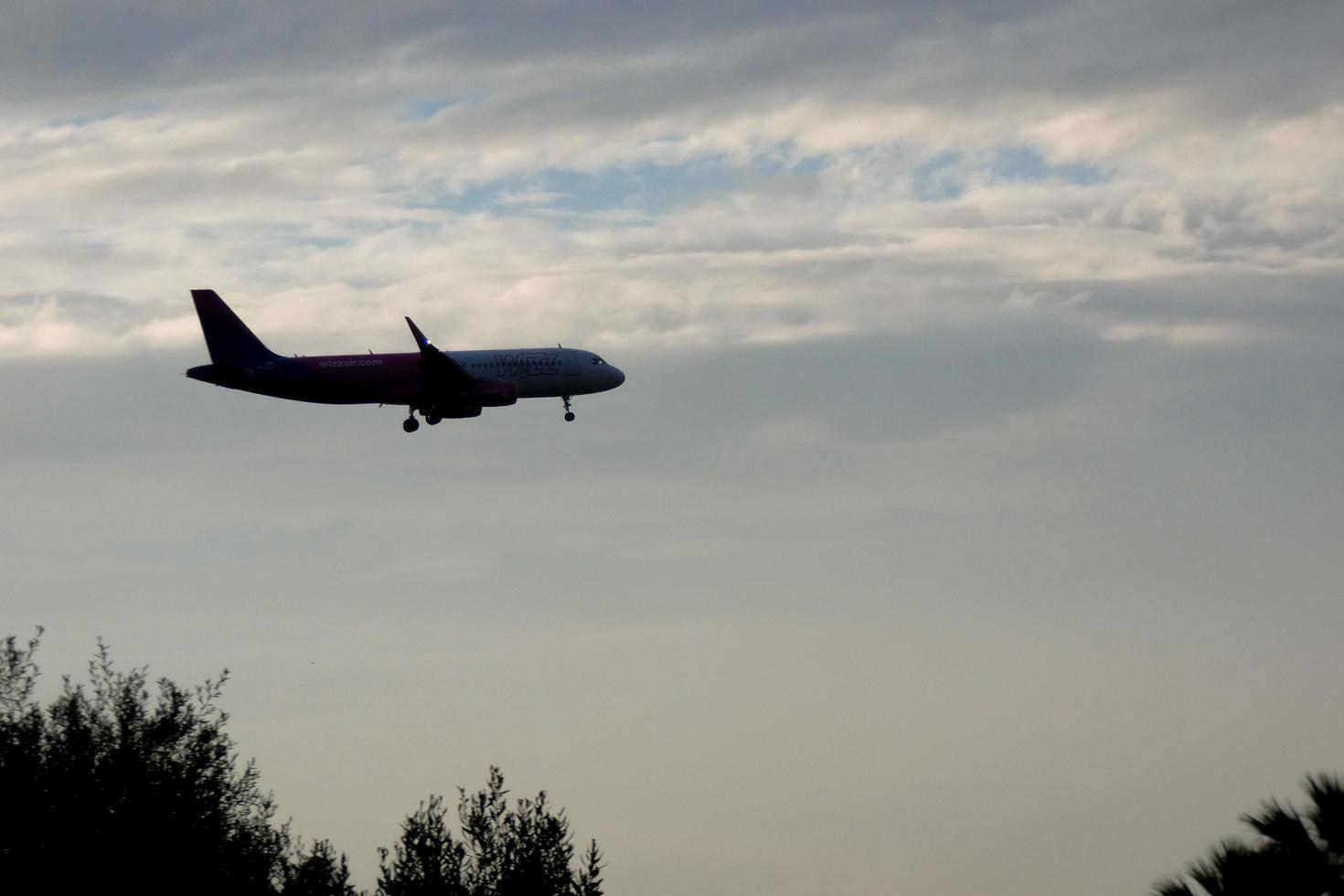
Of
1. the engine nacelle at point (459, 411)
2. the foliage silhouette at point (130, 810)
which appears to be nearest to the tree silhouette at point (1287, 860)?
the foliage silhouette at point (130, 810)

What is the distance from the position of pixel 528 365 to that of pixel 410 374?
6.49m

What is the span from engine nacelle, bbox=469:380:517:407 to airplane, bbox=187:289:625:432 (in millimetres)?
47

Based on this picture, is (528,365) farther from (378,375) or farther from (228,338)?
(228,338)

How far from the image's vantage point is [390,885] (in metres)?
63.2

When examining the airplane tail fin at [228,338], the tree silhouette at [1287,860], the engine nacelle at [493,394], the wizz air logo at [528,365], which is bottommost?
the tree silhouette at [1287,860]

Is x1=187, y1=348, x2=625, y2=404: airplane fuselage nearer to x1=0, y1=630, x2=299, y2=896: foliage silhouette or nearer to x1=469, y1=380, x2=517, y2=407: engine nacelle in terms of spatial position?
x1=469, y1=380, x2=517, y2=407: engine nacelle

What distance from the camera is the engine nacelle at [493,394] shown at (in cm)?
9862

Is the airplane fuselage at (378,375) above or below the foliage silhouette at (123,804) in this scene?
above

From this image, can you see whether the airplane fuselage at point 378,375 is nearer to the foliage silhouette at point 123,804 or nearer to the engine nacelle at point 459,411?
the engine nacelle at point 459,411

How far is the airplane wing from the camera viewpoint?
98.4 metres

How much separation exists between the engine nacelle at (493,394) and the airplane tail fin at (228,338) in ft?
39.6

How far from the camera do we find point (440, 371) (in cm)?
9869

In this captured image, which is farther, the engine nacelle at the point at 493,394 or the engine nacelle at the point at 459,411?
the engine nacelle at the point at 493,394

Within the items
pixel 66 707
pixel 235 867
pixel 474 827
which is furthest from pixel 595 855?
pixel 66 707
